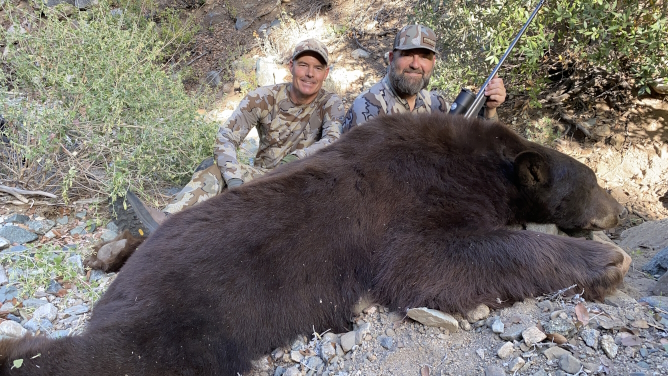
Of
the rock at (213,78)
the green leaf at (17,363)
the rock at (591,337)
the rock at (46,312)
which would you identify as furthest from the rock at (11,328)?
the rock at (213,78)

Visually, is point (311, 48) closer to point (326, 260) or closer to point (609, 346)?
point (326, 260)

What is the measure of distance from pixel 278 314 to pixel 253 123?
12.5 ft

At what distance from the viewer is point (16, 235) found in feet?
18.6

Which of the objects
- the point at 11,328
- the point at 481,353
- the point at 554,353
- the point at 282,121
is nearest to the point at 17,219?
the point at 11,328

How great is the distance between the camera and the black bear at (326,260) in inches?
121

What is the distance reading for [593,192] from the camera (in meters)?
4.22

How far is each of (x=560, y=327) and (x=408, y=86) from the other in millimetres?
3821

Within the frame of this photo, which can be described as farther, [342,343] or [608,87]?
[608,87]

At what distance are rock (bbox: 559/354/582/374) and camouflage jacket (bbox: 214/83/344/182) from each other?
412 cm

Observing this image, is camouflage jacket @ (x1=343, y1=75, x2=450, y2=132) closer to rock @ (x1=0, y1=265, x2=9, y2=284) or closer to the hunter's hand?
the hunter's hand

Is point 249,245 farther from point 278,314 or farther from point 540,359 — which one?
point 540,359

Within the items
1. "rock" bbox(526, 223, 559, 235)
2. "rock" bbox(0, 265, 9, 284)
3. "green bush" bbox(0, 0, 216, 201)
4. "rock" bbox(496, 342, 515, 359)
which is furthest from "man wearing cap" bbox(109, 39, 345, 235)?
"rock" bbox(496, 342, 515, 359)

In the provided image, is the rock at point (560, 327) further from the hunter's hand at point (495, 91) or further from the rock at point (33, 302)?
the rock at point (33, 302)

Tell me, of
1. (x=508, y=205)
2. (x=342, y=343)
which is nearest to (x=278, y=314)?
(x=342, y=343)
